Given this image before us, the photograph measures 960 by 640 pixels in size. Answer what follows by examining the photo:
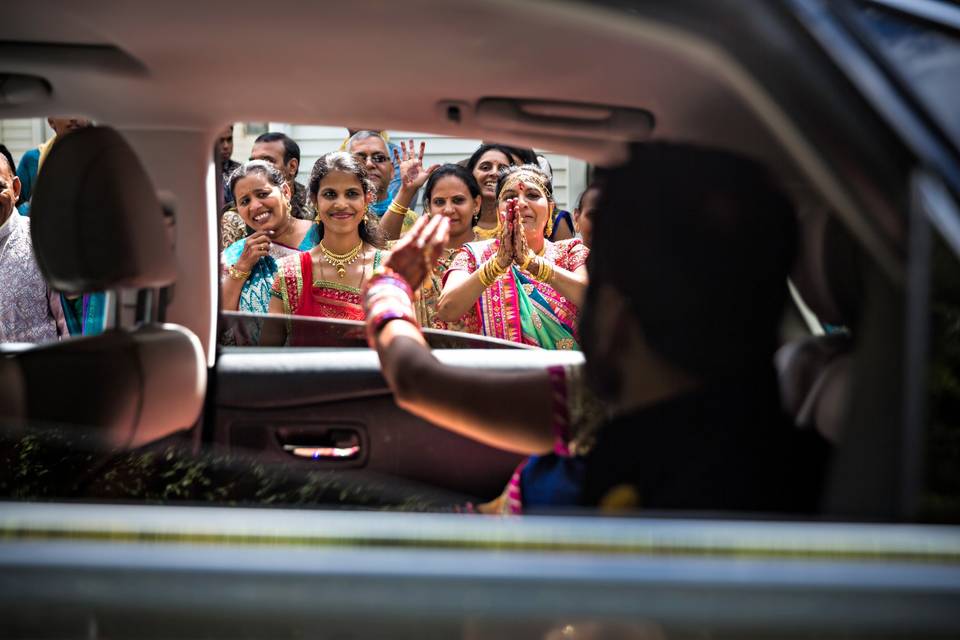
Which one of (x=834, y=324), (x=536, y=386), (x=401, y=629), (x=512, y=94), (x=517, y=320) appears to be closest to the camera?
(x=401, y=629)

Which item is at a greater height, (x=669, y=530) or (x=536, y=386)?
(x=536, y=386)

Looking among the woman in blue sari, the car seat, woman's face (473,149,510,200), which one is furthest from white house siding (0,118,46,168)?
woman's face (473,149,510,200)

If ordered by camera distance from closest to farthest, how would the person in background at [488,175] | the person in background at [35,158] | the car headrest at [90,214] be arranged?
the car headrest at [90,214] → the person in background at [35,158] → the person in background at [488,175]

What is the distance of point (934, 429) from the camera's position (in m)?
0.94

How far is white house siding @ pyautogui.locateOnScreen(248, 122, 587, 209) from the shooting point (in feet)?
5.36

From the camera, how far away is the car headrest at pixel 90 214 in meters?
1.39

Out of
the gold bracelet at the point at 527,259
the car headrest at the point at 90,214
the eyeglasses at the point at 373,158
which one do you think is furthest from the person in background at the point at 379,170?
the car headrest at the point at 90,214

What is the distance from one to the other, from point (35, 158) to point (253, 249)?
529 mm

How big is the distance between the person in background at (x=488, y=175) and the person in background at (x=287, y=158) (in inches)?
15.8

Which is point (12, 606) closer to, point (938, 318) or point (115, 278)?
point (115, 278)

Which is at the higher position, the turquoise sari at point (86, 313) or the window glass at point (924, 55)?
the window glass at point (924, 55)

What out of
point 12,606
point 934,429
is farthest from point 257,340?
point 934,429

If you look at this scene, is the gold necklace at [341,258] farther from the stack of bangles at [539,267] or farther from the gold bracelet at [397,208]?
the stack of bangles at [539,267]

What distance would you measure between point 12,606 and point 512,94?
895 millimetres
